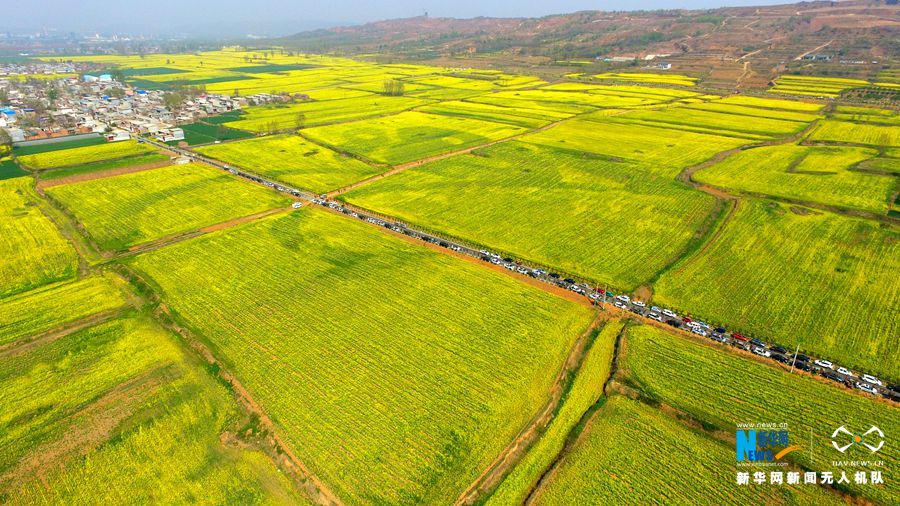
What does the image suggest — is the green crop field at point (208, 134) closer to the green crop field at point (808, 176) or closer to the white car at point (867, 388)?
the green crop field at point (808, 176)

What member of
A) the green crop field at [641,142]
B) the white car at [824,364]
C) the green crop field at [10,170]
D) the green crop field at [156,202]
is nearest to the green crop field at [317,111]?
the green crop field at [156,202]

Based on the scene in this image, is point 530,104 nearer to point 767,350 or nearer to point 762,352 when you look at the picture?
point 767,350

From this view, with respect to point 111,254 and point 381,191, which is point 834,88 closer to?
point 381,191

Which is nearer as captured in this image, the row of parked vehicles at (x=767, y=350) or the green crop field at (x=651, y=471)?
the green crop field at (x=651, y=471)

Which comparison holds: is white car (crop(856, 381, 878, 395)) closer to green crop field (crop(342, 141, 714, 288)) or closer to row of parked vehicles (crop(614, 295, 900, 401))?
row of parked vehicles (crop(614, 295, 900, 401))

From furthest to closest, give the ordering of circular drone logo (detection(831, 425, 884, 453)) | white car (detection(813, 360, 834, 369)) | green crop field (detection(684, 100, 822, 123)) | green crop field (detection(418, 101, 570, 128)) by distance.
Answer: green crop field (detection(418, 101, 570, 128))
green crop field (detection(684, 100, 822, 123))
white car (detection(813, 360, 834, 369))
circular drone logo (detection(831, 425, 884, 453))

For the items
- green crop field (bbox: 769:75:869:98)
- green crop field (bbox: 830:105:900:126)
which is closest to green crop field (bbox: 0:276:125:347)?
green crop field (bbox: 830:105:900:126)
